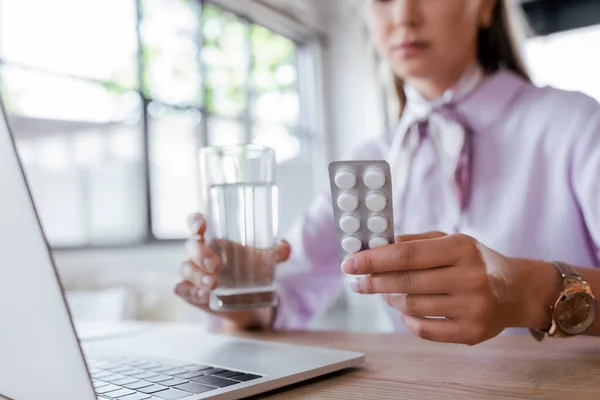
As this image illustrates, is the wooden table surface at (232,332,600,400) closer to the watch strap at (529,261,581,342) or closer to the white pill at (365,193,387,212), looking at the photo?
the watch strap at (529,261,581,342)

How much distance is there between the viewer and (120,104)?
284 cm

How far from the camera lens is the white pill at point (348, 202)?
464mm

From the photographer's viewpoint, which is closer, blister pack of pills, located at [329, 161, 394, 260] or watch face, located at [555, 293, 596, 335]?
blister pack of pills, located at [329, 161, 394, 260]

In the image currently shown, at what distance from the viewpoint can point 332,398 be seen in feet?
1.51

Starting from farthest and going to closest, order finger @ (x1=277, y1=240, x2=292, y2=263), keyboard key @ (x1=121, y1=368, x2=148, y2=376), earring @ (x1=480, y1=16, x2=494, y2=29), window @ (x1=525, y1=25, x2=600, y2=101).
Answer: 1. window @ (x1=525, y1=25, x2=600, y2=101)
2. earring @ (x1=480, y1=16, x2=494, y2=29)
3. finger @ (x1=277, y1=240, x2=292, y2=263)
4. keyboard key @ (x1=121, y1=368, x2=148, y2=376)

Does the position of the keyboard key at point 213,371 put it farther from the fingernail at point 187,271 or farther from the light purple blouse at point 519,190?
the light purple blouse at point 519,190

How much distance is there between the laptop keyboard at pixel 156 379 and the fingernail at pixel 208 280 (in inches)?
5.3

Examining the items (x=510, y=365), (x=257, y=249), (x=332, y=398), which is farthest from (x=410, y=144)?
(x=332, y=398)

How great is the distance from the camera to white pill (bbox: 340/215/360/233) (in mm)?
473

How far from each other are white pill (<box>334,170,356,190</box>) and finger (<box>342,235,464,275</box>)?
6 cm

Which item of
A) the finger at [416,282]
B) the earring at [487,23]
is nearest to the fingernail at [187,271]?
the finger at [416,282]

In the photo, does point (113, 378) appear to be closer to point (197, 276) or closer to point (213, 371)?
point (213, 371)

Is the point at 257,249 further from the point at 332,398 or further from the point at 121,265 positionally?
the point at 121,265

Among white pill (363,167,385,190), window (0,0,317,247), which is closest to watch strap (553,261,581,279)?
white pill (363,167,385,190)
